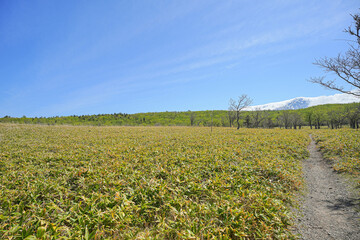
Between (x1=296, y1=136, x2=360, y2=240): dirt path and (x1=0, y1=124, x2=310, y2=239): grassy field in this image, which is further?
(x1=296, y1=136, x2=360, y2=240): dirt path

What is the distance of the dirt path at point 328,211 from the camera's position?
385 centimetres

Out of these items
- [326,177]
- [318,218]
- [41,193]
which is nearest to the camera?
[318,218]

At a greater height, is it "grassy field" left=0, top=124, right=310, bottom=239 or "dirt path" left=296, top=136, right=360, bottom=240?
"grassy field" left=0, top=124, right=310, bottom=239

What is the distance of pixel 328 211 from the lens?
4.80 metres

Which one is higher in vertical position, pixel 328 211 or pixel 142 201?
pixel 142 201

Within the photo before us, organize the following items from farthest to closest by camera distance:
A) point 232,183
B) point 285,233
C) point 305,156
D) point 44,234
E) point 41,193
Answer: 1. point 305,156
2. point 232,183
3. point 41,193
4. point 285,233
5. point 44,234

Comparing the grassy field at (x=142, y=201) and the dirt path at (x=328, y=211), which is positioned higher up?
the grassy field at (x=142, y=201)

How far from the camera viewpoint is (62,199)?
4441 millimetres

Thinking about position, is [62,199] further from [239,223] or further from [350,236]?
[350,236]

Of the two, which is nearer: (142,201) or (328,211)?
(142,201)

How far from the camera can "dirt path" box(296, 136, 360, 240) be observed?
3847 millimetres

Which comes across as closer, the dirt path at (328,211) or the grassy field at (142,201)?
the grassy field at (142,201)

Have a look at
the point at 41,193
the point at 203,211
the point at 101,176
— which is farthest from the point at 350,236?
the point at 41,193

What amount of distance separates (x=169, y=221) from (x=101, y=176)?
372 cm
